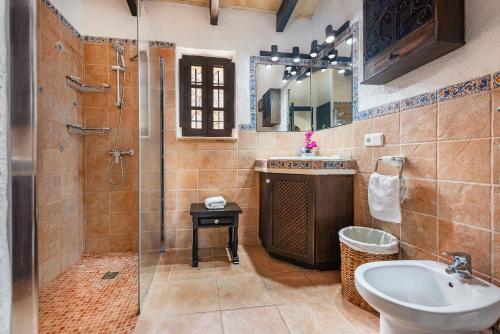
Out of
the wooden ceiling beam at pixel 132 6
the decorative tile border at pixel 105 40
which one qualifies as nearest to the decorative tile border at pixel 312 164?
the decorative tile border at pixel 105 40

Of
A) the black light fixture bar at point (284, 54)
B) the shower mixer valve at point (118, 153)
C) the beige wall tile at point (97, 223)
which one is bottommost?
the beige wall tile at point (97, 223)

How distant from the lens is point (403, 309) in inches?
36.6

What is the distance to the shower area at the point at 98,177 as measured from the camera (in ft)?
5.16

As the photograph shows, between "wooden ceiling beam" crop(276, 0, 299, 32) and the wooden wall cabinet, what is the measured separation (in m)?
0.93

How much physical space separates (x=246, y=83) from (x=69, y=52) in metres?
1.68

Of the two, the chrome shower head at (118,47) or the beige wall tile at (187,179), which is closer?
the chrome shower head at (118,47)

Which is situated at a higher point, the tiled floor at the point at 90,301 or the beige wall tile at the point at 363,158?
the beige wall tile at the point at 363,158

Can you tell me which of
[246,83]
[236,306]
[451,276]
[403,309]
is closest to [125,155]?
[246,83]

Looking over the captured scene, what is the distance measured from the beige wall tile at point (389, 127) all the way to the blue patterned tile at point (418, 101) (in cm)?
8

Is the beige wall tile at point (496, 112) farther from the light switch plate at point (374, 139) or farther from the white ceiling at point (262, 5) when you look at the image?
the white ceiling at point (262, 5)

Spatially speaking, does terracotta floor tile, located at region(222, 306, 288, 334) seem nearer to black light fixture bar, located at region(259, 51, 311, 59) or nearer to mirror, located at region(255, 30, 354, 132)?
mirror, located at region(255, 30, 354, 132)

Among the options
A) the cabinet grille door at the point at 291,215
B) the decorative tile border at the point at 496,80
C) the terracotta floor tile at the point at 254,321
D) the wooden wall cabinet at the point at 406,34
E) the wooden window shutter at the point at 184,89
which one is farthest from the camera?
the wooden window shutter at the point at 184,89

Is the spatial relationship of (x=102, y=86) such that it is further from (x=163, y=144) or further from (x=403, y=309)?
(x=403, y=309)

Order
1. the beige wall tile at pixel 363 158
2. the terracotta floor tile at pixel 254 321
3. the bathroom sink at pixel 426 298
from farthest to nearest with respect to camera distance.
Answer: the beige wall tile at pixel 363 158
the terracotta floor tile at pixel 254 321
the bathroom sink at pixel 426 298
